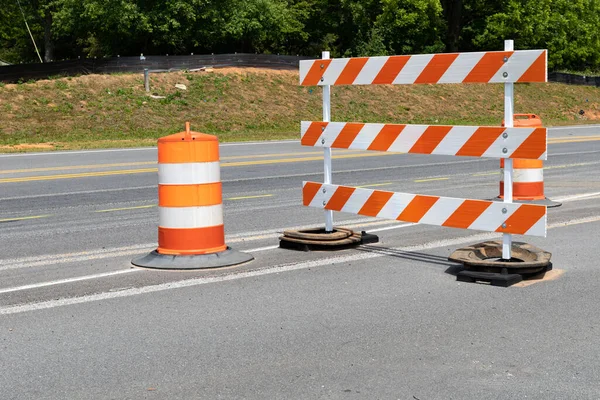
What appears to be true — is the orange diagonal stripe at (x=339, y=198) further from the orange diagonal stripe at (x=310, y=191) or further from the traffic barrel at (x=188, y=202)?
the traffic barrel at (x=188, y=202)

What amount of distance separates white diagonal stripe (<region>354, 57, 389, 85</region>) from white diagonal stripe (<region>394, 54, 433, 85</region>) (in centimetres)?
25

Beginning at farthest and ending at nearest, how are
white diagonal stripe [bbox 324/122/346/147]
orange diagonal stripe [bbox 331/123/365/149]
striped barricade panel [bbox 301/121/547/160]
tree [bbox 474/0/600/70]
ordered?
tree [bbox 474/0/600/70] → white diagonal stripe [bbox 324/122/346/147] → orange diagonal stripe [bbox 331/123/365/149] → striped barricade panel [bbox 301/121/547/160]

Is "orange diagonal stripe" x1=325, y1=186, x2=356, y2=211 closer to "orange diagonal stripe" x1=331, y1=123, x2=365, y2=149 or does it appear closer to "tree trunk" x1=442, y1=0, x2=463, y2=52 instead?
"orange diagonal stripe" x1=331, y1=123, x2=365, y2=149

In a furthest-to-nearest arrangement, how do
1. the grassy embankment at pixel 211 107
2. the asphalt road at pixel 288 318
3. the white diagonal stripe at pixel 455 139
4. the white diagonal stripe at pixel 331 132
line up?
the grassy embankment at pixel 211 107 < the white diagonal stripe at pixel 331 132 < the white diagonal stripe at pixel 455 139 < the asphalt road at pixel 288 318

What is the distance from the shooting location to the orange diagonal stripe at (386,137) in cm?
821

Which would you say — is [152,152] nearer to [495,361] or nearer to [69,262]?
[69,262]

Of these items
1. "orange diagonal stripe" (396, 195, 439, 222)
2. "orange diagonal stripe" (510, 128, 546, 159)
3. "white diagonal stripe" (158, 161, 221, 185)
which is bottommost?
"orange diagonal stripe" (396, 195, 439, 222)

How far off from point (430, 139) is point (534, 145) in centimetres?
103

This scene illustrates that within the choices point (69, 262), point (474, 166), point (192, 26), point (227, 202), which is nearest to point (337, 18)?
point (192, 26)

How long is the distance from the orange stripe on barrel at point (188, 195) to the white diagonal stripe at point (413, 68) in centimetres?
201

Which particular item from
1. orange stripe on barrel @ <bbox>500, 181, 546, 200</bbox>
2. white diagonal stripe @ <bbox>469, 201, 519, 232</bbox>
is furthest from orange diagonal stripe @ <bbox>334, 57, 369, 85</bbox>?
orange stripe on barrel @ <bbox>500, 181, 546, 200</bbox>

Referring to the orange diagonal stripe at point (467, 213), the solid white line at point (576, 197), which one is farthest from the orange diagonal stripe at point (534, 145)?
the solid white line at point (576, 197)

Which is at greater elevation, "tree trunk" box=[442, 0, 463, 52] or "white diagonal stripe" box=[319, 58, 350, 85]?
"tree trunk" box=[442, 0, 463, 52]

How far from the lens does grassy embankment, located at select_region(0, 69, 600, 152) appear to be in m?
33.9
